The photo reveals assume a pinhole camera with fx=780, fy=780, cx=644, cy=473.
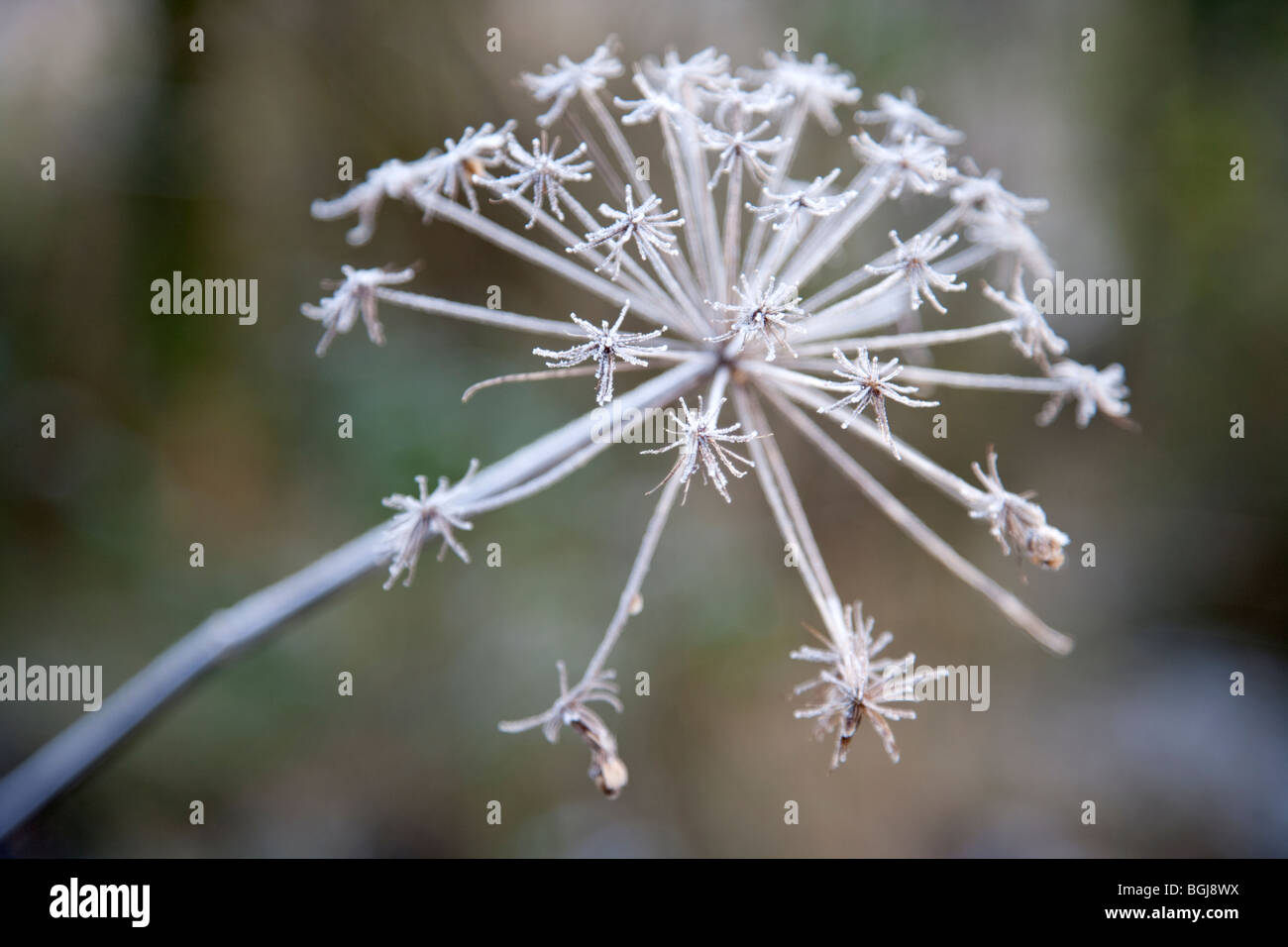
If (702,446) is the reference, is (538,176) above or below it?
above

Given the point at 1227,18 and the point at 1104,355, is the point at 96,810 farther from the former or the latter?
the point at 1227,18

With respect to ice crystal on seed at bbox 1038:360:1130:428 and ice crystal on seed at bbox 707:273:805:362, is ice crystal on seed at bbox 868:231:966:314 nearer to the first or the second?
ice crystal on seed at bbox 707:273:805:362

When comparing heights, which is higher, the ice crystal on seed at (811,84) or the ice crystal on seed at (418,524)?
the ice crystal on seed at (811,84)

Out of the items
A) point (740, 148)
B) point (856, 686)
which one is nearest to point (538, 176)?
point (740, 148)

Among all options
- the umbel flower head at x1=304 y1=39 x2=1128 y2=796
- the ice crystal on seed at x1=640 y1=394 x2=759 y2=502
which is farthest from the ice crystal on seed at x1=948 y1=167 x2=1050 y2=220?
the ice crystal on seed at x1=640 y1=394 x2=759 y2=502

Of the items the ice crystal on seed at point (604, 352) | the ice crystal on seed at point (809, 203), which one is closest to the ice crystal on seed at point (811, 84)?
the ice crystal on seed at point (809, 203)

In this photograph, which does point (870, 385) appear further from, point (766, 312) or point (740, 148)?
point (740, 148)

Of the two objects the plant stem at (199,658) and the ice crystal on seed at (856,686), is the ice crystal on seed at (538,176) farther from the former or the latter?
the ice crystal on seed at (856,686)
